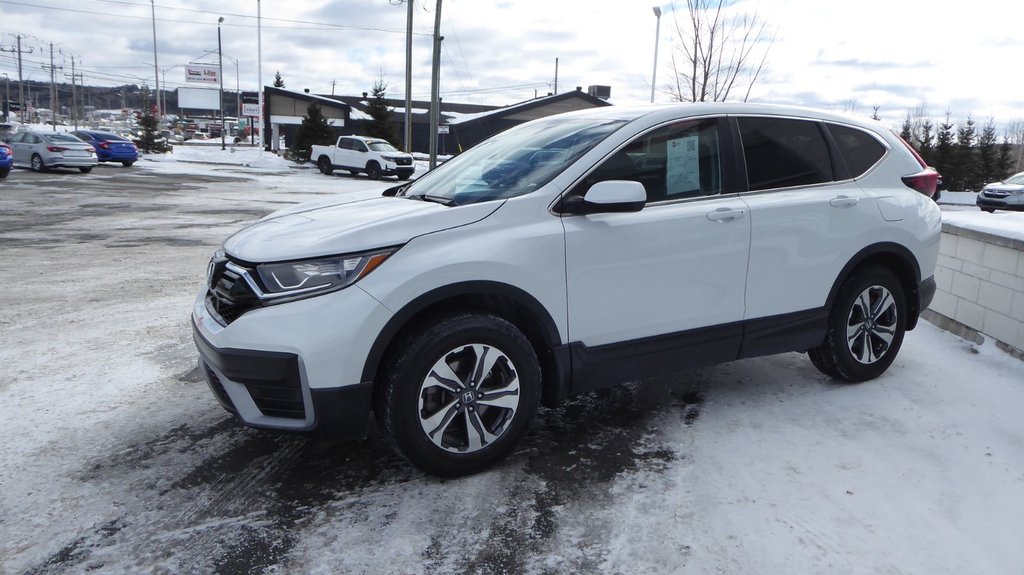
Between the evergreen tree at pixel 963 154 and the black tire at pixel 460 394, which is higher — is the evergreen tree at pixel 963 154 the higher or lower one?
the higher one

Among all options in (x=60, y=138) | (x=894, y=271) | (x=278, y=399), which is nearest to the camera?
(x=278, y=399)

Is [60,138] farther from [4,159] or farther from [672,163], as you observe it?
[672,163]

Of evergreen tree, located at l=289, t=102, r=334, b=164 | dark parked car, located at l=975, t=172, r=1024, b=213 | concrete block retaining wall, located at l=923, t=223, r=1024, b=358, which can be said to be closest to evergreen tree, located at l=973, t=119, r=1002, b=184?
dark parked car, located at l=975, t=172, r=1024, b=213

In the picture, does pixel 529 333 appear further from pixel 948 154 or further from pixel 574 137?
pixel 948 154

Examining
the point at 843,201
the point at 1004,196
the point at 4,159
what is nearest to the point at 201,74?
the point at 4,159

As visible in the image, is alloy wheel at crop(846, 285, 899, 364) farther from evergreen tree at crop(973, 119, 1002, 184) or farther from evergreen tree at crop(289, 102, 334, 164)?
evergreen tree at crop(973, 119, 1002, 184)

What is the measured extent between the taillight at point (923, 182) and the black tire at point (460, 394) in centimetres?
292

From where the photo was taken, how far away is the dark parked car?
21.5m

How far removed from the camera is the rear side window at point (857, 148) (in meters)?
4.62

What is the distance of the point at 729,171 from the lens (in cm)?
414

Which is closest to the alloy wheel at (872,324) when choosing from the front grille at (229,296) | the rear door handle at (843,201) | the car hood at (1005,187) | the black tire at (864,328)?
the black tire at (864,328)

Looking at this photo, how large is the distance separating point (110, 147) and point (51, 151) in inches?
258

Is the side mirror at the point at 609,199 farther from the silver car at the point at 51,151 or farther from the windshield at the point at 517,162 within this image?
the silver car at the point at 51,151

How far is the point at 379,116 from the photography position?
39.9 metres
